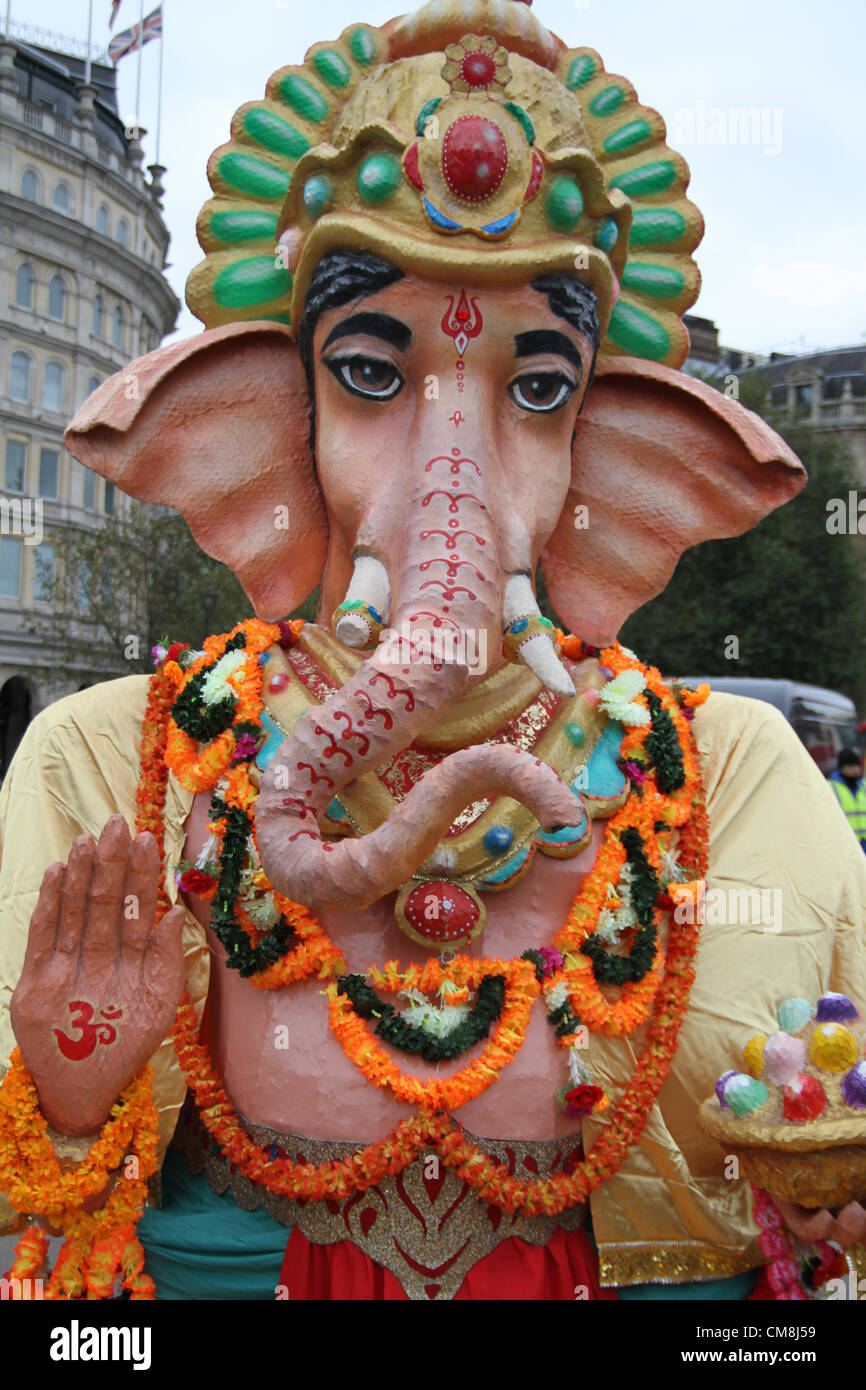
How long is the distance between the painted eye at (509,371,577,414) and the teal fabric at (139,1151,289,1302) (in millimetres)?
1477

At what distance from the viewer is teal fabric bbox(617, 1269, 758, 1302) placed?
1.94 metres

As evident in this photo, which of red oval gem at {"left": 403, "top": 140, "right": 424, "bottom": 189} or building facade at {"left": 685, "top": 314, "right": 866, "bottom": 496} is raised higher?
building facade at {"left": 685, "top": 314, "right": 866, "bottom": 496}

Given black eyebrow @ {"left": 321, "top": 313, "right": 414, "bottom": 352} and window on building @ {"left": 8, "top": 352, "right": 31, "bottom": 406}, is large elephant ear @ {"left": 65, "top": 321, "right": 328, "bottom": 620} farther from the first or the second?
window on building @ {"left": 8, "top": 352, "right": 31, "bottom": 406}

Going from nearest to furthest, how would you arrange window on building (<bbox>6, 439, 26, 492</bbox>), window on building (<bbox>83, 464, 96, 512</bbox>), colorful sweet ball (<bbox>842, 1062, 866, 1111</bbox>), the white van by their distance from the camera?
1. colorful sweet ball (<bbox>842, 1062, 866, 1111</bbox>)
2. the white van
3. window on building (<bbox>6, 439, 26, 492</bbox>)
4. window on building (<bbox>83, 464, 96, 512</bbox>)

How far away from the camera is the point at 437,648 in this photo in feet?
5.68

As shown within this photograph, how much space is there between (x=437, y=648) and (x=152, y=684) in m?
0.76

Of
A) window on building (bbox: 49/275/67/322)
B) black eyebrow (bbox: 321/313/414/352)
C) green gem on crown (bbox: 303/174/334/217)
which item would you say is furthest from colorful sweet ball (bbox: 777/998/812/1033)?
window on building (bbox: 49/275/67/322)

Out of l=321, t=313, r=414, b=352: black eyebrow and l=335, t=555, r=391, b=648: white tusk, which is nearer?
l=335, t=555, r=391, b=648: white tusk

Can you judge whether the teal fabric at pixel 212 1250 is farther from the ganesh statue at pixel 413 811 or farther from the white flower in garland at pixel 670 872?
the white flower in garland at pixel 670 872

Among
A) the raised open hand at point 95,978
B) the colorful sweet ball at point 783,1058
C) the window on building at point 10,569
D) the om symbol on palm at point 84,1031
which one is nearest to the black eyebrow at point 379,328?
the raised open hand at point 95,978

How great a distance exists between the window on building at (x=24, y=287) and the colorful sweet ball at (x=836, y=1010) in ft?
87.6

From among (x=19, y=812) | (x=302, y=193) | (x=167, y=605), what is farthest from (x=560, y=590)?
(x=167, y=605)
